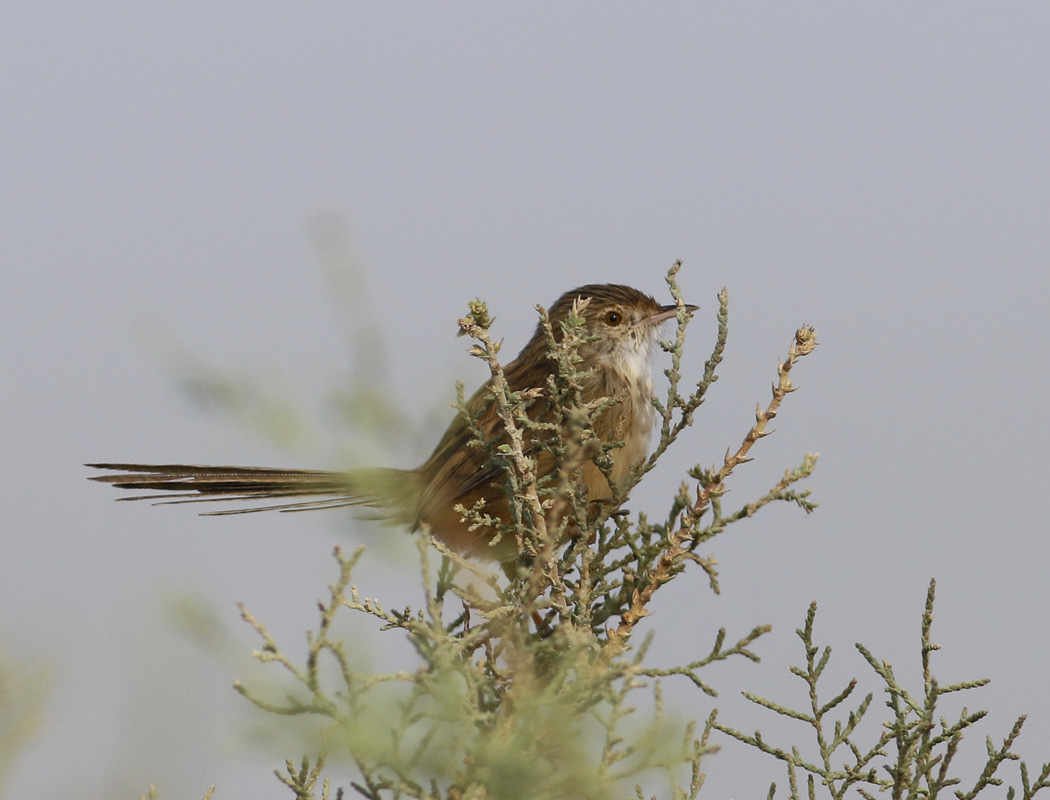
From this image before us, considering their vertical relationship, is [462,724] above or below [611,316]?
below

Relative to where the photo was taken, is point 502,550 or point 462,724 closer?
point 462,724

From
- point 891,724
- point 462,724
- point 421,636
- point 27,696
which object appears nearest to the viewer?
point 462,724

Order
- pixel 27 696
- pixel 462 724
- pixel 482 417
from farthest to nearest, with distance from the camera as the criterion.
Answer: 1. pixel 482 417
2. pixel 27 696
3. pixel 462 724

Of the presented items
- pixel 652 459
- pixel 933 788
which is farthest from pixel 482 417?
pixel 933 788

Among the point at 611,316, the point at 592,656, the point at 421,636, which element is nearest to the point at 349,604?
the point at 421,636

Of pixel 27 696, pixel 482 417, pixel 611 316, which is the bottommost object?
pixel 27 696

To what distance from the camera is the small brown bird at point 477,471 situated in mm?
4633

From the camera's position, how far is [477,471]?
4.79 m

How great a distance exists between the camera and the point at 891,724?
10.8 feet

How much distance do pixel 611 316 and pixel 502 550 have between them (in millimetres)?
1549

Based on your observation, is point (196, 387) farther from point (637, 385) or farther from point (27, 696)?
point (637, 385)

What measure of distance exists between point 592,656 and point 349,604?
82 cm

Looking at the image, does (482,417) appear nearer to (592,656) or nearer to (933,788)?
(592,656)

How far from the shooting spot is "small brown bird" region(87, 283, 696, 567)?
182 inches
